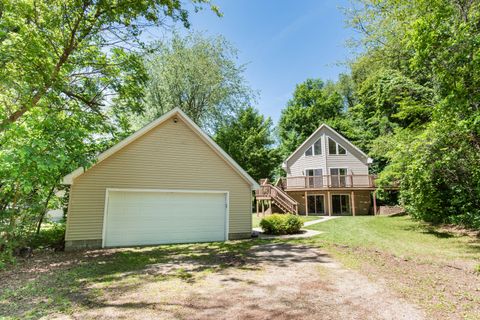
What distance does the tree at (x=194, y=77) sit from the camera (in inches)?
800

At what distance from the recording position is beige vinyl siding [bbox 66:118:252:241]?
30.9 ft

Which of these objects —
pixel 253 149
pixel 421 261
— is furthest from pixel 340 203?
pixel 421 261

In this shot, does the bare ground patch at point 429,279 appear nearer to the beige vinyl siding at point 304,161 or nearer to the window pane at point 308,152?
the beige vinyl siding at point 304,161

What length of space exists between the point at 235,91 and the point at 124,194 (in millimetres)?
14455

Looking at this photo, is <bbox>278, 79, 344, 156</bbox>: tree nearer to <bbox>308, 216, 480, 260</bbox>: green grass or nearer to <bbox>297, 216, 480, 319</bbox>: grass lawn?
<bbox>308, 216, 480, 260</bbox>: green grass

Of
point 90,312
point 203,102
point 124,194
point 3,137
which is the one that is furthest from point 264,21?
point 90,312

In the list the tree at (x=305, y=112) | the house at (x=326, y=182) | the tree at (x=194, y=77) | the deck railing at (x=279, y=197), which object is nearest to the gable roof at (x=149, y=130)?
the deck railing at (x=279, y=197)

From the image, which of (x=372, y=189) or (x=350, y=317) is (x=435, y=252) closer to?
(x=350, y=317)

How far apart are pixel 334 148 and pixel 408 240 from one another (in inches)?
537

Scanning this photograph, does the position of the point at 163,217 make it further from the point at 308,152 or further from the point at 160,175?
the point at 308,152

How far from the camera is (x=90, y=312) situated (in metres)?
4.17

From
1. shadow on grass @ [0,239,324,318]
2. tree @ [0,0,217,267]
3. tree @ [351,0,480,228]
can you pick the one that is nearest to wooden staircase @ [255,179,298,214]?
tree @ [351,0,480,228]

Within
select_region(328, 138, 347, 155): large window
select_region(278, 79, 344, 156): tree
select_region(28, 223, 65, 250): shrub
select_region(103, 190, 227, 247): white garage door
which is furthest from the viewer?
select_region(278, 79, 344, 156): tree

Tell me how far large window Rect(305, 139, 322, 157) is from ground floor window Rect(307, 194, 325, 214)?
3.81m
